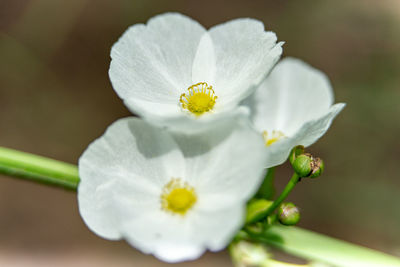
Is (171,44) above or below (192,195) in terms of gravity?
above

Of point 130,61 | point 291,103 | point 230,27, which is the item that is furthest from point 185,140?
point 291,103

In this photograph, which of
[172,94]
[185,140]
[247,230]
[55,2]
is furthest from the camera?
[55,2]

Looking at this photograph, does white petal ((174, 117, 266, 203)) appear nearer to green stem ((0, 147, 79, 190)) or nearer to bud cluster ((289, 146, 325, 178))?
bud cluster ((289, 146, 325, 178))

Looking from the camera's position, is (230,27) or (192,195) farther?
(230,27)

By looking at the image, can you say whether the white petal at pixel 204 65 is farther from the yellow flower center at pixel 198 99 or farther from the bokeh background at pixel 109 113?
the bokeh background at pixel 109 113

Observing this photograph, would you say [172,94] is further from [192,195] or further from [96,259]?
[96,259]

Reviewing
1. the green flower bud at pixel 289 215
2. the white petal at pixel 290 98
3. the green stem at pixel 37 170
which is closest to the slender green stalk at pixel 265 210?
the green flower bud at pixel 289 215
